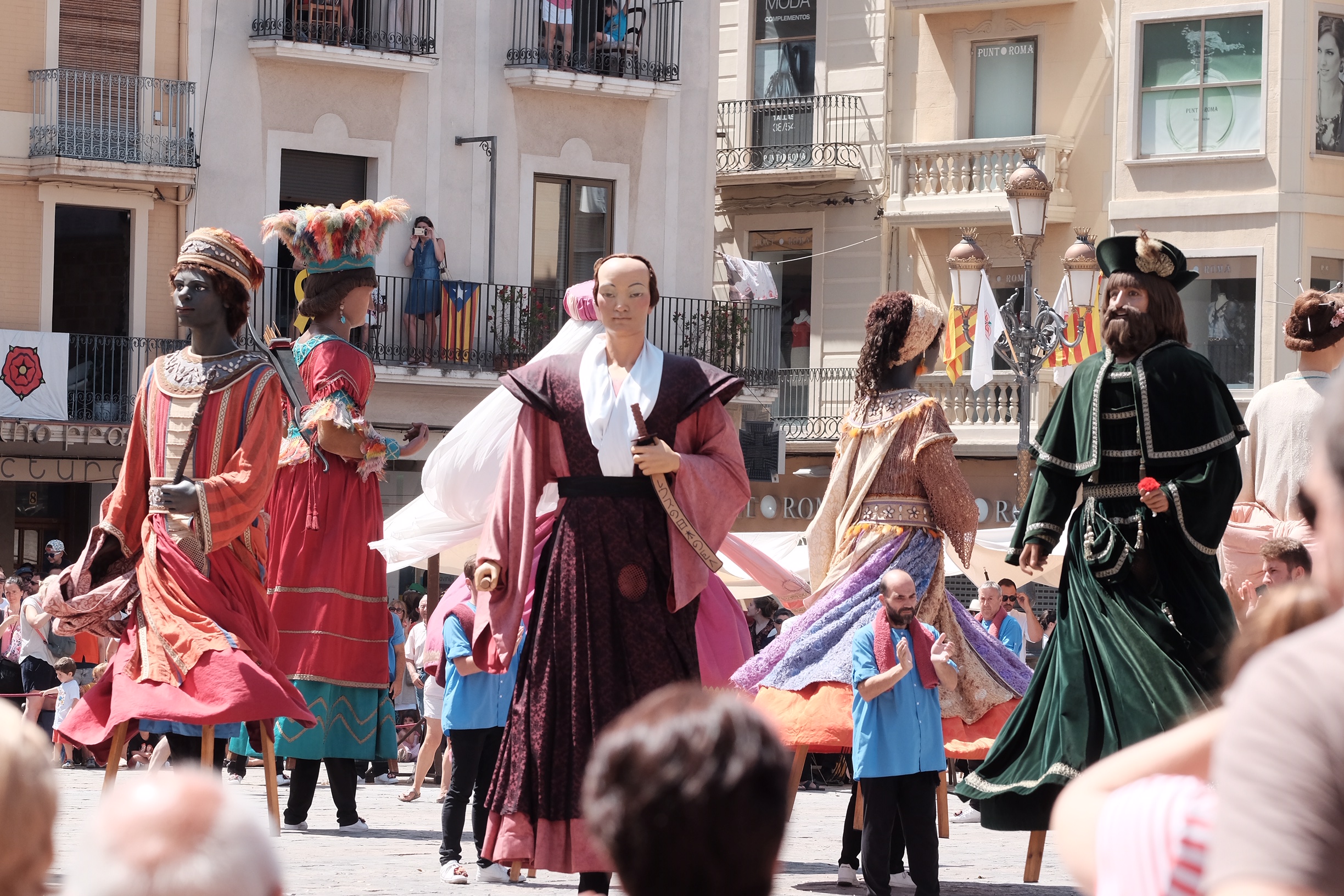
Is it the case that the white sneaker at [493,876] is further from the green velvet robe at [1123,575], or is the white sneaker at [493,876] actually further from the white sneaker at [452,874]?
the green velvet robe at [1123,575]

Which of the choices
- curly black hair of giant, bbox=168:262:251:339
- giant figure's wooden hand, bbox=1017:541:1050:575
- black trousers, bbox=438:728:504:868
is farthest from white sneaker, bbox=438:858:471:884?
giant figure's wooden hand, bbox=1017:541:1050:575

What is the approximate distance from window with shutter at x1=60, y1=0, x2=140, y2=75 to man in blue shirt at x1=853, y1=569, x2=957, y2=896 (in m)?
19.7

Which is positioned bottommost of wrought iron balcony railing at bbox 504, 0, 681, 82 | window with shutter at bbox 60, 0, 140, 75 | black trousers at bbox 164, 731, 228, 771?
black trousers at bbox 164, 731, 228, 771

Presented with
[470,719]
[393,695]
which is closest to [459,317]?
[393,695]

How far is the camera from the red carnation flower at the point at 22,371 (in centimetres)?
2500

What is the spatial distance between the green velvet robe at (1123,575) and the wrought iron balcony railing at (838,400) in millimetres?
23093

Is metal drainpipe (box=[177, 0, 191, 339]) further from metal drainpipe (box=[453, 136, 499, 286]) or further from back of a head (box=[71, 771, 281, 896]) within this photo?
back of a head (box=[71, 771, 281, 896])

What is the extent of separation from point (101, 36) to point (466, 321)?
570cm

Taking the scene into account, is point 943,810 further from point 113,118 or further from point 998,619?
point 113,118

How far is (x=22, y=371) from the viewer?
2512 centimetres

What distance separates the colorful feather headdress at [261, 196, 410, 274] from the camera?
10.2 m

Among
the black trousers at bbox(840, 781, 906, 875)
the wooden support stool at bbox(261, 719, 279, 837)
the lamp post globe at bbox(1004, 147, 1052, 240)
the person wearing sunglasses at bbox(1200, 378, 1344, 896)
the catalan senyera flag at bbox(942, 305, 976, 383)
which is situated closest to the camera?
the person wearing sunglasses at bbox(1200, 378, 1344, 896)

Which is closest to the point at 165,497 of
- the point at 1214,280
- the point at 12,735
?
the point at 12,735

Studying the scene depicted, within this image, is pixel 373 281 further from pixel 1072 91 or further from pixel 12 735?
pixel 1072 91
